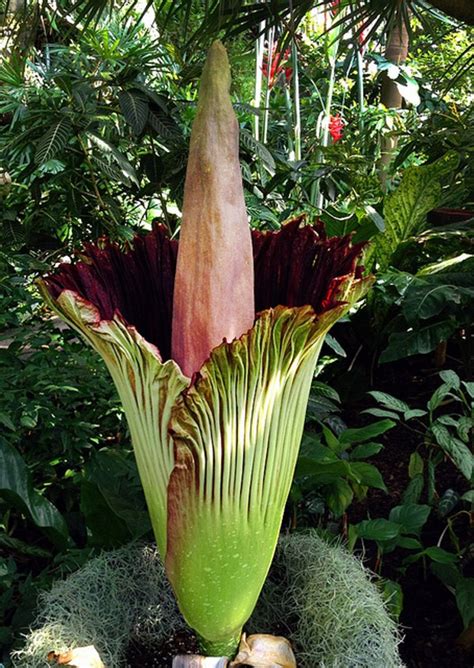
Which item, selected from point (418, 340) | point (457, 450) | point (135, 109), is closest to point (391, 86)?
point (418, 340)

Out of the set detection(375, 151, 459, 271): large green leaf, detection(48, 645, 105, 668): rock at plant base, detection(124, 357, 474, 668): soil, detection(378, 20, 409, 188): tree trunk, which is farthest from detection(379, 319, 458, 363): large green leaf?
detection(378, 20, 409, 188): tree trunk

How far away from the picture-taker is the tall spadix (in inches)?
23.2

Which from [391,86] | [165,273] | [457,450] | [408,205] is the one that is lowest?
[457,450]

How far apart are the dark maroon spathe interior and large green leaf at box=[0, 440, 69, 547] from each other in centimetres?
41

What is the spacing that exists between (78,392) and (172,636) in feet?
2.07

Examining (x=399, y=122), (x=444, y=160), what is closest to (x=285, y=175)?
(x=444, y=160)

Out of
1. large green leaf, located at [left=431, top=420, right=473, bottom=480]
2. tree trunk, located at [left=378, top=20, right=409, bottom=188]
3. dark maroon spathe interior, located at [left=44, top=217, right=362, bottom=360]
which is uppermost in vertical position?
tree trunk, located at [left=378, top=20, right=409, bottom=188]

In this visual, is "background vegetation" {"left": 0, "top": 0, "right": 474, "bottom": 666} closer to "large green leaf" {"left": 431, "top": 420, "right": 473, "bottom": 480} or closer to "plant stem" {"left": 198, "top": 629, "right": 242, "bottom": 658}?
"large green leaf" {"left": 431, "top": 420, "right": 473, "bottom": 480}

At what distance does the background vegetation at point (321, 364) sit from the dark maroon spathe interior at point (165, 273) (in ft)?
0.98

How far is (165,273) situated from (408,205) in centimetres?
141

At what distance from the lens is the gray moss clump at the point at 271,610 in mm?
689

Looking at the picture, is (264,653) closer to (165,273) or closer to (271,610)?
→ (271,610)

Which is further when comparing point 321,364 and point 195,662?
point 321,364

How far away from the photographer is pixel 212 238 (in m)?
0.60
